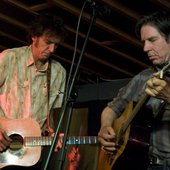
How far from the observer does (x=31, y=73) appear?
360cm

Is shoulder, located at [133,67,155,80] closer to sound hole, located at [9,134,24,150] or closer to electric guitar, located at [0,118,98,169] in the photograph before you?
electric guitar, located at [0,118,98,169]

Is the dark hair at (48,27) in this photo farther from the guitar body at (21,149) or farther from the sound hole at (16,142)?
the sound hole at (16,142)

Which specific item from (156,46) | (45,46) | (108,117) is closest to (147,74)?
(156,46)

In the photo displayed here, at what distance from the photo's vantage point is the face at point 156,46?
8.61 ft

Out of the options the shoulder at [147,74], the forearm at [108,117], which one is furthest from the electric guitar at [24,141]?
the shoulder at [147,74]

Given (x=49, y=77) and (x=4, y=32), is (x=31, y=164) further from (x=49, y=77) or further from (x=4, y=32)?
(x=4, y=32)

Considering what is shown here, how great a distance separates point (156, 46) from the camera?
2.66 meters

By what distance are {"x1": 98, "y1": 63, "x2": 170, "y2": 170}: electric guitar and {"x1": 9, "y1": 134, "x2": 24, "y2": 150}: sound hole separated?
803 mm

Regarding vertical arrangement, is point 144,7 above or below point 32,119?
above

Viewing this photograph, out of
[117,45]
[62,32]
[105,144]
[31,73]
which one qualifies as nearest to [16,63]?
[31,73]

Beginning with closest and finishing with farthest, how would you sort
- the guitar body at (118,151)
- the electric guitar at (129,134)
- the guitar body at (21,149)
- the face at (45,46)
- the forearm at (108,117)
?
the electric guitar at (129,134), the guitar body at (118,151), the forearm at (108,117), the guitar body at (21,149), the face at (45,46)

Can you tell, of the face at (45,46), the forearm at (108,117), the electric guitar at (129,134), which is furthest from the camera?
the face at (45,46)

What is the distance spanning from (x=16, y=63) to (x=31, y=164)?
800 mm

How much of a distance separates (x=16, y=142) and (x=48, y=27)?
0.92 meters
